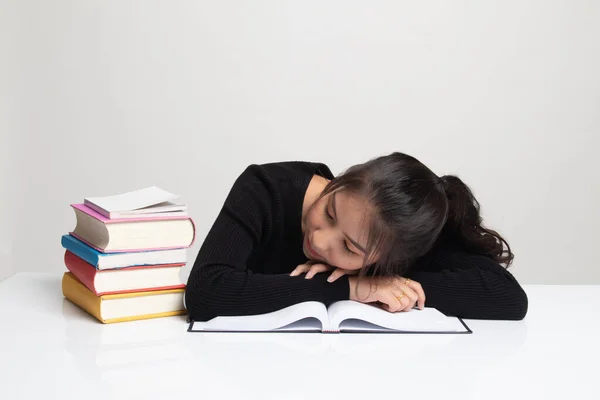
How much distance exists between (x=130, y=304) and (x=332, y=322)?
47 cm

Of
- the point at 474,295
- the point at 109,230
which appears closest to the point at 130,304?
the point at 109,230

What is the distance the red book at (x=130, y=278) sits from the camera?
1684mm

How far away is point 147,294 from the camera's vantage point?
173 cm

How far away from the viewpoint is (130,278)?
171cm

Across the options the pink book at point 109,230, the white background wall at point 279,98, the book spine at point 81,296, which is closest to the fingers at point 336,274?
the pink book at point 109,230

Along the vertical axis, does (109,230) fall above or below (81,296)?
above

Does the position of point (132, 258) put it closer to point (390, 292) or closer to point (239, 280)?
point (239, 280)

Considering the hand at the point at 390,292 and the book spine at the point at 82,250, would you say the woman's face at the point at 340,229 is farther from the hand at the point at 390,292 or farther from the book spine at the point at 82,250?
the book spine at the point at 82,250

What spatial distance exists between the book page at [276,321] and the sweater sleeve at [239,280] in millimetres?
25

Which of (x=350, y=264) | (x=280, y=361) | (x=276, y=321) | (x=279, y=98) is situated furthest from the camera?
(x=279, y=98)

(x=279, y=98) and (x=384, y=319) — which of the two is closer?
(x=384, y=319)

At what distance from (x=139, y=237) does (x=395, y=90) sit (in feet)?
7.78
